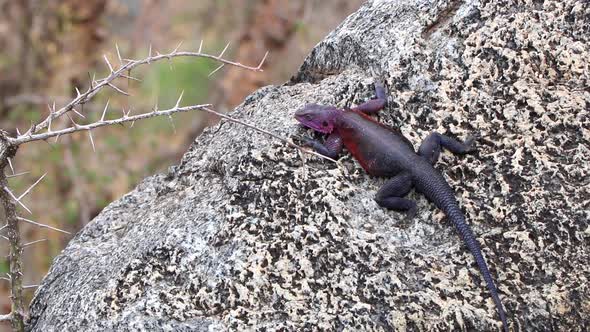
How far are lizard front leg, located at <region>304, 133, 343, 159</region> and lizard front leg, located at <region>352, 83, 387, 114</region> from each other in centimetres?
20

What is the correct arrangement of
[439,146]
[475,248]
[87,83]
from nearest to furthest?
[475,248], [439,146], [87,83]

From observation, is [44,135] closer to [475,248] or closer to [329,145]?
[329,145]

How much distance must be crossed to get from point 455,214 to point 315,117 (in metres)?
0.91

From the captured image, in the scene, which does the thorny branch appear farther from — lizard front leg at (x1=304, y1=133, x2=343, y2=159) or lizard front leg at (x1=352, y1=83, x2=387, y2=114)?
lizard front leg at (x1=352, y1=83, x2=387, y2=114)

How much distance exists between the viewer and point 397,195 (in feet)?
9.99

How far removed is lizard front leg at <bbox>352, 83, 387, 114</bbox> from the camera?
326cm

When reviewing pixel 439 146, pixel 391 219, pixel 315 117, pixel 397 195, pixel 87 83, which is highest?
pixel 87 83

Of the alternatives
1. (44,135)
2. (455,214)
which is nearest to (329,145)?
(455,214)

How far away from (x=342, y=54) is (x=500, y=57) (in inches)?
36.2

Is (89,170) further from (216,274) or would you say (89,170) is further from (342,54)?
(216,274)

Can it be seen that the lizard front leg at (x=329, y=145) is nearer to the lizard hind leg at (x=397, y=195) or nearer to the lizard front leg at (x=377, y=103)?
the lizard front leg at (x=377, y=103)

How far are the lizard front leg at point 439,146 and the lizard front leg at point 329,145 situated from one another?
1.44 feet

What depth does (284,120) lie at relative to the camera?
11.3ft

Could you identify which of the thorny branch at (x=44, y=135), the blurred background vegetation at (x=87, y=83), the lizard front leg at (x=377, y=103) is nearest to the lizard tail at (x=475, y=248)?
the thorny branch at (x=44, y=135)
